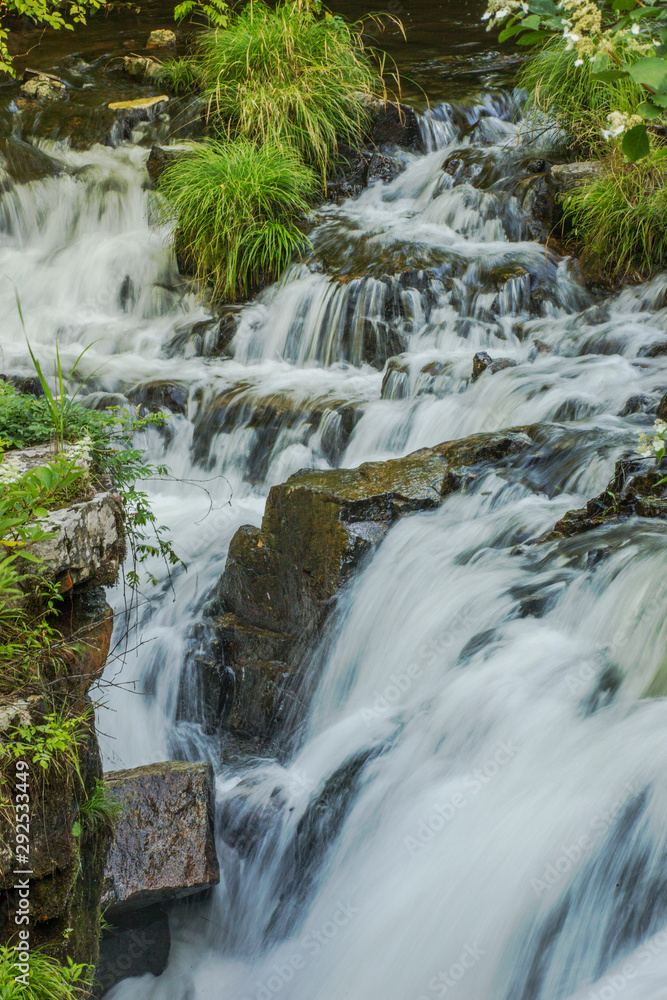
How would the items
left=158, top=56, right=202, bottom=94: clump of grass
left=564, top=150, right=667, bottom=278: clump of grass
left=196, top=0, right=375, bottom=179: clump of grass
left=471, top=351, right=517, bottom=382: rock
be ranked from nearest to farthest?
1. left=471, top=351, right=517, bottom=382: rock
2. left=564, top=150, right=667, bottom=278: clump of grass
3. left=196, top=0, right=375, bottom=179: clump of grass
4. left=158, top=56, right=202, bottom=94: clump of grass

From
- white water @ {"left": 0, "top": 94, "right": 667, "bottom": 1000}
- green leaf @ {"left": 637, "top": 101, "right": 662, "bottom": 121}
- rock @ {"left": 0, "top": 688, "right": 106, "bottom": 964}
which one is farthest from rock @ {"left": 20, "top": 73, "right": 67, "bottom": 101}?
green leaf @ {"left": 637, "top": 101, "right": 662, "bottom": 121}

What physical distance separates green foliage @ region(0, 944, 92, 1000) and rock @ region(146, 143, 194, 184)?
25.9 feet

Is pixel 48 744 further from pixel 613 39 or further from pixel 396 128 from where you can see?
pixel 396 128

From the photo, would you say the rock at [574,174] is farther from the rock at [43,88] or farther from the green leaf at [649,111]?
the rock at [43,88]

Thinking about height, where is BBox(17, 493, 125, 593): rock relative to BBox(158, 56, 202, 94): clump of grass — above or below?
below

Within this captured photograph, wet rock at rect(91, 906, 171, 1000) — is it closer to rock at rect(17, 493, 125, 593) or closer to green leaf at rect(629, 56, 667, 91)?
rock at rect(17, 493, 125, 593)

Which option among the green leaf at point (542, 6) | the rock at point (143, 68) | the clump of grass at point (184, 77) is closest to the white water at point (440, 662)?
the green leaf at point (542, 6)

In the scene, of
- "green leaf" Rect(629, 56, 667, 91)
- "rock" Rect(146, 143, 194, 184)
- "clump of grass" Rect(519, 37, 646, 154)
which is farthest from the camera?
"rock" Rect(146, 143, 194, 184)

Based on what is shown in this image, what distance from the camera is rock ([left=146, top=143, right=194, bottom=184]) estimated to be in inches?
344

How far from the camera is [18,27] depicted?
44.2ft

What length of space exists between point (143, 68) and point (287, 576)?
8.98 m

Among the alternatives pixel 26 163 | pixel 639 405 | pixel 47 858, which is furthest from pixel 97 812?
pixel 26 163

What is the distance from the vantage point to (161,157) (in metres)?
8.84

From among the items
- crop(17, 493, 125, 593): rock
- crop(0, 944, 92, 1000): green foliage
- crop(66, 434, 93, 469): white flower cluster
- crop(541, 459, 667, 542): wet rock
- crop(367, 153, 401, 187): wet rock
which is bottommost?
crop(0, 944, 92, 1000): green foliage
